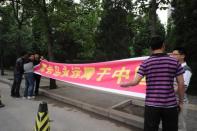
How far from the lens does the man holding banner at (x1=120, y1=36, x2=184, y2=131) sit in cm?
395

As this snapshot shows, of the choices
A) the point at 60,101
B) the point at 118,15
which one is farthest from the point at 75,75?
the point at 118,15

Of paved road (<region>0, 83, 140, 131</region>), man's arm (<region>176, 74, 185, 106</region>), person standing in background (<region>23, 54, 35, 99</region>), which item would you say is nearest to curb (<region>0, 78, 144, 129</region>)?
paved road (<region>0, 83, 140, 131</region>)

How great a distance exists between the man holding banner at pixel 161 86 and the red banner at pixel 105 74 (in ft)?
7.90

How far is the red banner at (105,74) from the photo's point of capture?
6848 mm

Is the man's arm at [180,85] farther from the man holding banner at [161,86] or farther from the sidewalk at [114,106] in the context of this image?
the sidewalk at [114,106]

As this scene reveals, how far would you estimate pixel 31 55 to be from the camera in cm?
1140

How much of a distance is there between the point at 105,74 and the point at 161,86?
158 inches

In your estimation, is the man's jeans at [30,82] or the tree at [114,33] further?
the tree at [114,33]

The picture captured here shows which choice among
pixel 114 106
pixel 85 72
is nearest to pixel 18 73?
pixel 85 72

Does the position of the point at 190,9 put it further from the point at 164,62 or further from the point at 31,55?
the point at 164,62

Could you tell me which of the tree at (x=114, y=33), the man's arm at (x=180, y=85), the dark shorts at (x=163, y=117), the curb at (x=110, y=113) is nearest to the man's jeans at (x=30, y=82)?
the curb at (x=110, y=113)

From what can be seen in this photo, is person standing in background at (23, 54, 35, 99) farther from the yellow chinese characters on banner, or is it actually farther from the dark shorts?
the dark shorts

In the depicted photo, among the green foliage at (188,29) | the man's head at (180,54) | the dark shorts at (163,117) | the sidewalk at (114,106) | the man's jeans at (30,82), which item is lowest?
the sidewalk at (114,106)

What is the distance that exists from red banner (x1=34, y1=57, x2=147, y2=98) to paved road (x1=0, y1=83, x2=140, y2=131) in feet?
3.09
